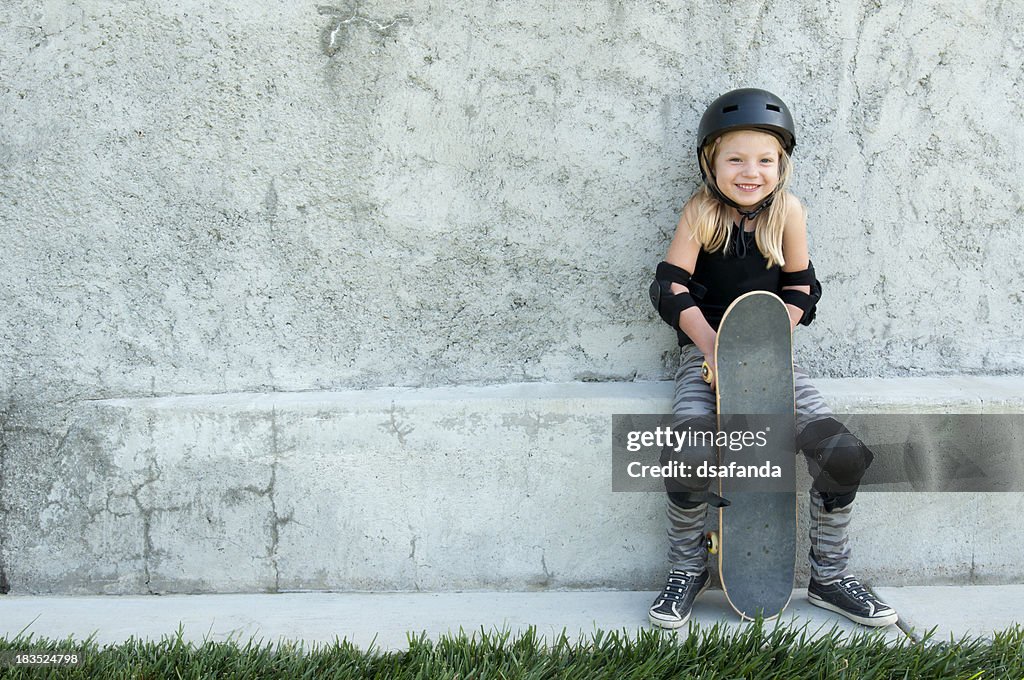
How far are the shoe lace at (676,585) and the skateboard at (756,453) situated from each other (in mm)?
109

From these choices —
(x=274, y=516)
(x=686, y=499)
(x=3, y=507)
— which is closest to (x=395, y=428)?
(x=274, y=516)

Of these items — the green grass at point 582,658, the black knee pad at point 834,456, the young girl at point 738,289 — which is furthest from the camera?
the young girl at point 738,289

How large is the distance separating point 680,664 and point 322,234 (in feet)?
5.37

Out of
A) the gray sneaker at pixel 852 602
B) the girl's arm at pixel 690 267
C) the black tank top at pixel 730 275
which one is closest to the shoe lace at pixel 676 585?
the gray sneaker at pixel 852 602

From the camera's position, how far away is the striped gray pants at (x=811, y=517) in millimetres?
2463

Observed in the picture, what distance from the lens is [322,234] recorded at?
272 centimetres

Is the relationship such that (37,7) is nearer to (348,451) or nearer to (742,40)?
(348,451)

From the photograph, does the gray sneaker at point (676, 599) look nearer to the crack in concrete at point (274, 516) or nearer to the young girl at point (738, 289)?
the young girl at point (738, 289)

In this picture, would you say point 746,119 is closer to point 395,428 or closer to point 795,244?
point 795,244

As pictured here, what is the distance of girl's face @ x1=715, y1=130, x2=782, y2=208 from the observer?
7.99 ft

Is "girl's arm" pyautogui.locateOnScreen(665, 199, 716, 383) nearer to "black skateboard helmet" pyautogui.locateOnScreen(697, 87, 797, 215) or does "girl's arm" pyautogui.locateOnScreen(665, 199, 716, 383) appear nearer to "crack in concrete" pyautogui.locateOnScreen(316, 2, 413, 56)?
"black skateboard helmet" pyautogui.locateOnScreen(697, 87, 797, 215)

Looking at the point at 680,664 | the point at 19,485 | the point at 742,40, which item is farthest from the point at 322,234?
the point at 680,664

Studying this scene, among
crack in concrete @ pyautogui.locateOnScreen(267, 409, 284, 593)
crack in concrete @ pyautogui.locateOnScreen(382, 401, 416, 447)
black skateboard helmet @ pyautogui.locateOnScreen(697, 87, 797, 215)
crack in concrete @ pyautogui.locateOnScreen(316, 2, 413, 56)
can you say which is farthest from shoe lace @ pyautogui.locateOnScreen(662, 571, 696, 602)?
crack in concrete @ pyautogui.locateOnScreen(316, 2, 413, 56)

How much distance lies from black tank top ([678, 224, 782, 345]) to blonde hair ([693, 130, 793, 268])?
0.02m
